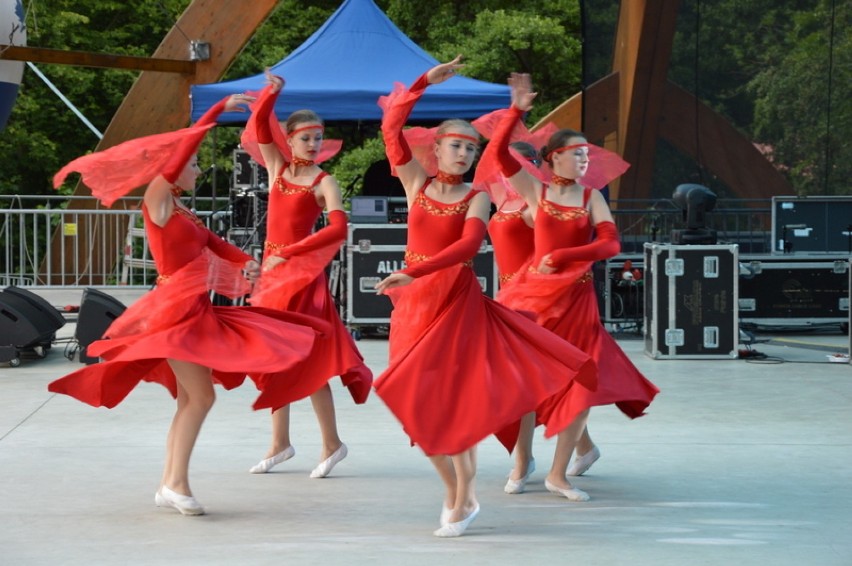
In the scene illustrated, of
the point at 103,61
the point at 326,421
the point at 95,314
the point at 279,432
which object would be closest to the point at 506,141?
the point at 326,421

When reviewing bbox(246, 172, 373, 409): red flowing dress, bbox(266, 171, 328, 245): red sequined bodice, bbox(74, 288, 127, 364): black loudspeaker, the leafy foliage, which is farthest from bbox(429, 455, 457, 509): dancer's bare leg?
the leafy foliage

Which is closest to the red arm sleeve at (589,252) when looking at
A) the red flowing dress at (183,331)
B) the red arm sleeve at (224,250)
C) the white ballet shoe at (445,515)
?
the red flowing dress at (183,331)

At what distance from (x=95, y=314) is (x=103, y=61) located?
21.7 feet

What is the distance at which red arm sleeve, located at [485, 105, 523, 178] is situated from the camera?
20.0 feet

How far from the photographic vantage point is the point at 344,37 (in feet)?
52.3

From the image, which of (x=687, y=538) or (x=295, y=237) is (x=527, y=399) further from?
(x=295, y=237)

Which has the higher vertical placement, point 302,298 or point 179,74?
point 179,74

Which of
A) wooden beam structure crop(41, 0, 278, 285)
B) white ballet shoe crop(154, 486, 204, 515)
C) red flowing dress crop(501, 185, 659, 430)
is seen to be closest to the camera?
white ballet shoe crop(154, 486, 204, 515)

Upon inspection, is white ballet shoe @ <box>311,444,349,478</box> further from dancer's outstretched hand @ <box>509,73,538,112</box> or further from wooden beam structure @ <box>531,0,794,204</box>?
wooden beam structure @ <box>531,0,794,204</box>

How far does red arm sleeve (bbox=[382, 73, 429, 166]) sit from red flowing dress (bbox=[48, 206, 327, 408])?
33.5 inches

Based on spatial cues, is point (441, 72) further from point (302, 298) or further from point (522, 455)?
point (522, 455)

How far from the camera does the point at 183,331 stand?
5.79 m

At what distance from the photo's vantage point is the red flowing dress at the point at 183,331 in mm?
5750

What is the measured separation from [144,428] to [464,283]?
331cm
